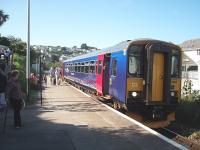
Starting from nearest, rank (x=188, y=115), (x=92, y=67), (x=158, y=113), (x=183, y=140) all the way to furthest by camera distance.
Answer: (x=183, y=140), (x=158, y=113), (x=188, y=115), (x=92, y=67)

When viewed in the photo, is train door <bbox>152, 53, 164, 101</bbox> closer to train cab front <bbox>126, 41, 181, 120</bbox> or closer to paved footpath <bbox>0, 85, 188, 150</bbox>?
train cab front <bbox>126, 41, 181, 120</bbox>

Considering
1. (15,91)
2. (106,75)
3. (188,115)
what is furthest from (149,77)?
(188,115)

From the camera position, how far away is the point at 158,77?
48.6 feet

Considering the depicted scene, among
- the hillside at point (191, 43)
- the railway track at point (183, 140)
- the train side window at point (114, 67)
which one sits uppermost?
the hillside at point (191, 43)

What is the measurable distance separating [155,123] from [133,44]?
320 cm

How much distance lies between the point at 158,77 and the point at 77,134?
16.7ft

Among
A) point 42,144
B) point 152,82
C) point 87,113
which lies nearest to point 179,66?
point 152,82

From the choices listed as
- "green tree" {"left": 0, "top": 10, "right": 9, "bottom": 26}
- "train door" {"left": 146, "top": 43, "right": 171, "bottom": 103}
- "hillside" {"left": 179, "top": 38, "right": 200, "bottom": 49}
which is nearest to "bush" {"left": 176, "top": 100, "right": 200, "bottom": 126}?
"train door" {"left": 146, "top": 43, "right": 171, "bottom": 103}

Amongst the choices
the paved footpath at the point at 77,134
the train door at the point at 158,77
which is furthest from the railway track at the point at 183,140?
the paved footpath at the point at 77,134

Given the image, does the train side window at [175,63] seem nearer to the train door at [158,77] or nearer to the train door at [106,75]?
the train door at [158,77]

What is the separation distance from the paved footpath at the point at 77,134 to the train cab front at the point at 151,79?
112cm

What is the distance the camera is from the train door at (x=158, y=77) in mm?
14641

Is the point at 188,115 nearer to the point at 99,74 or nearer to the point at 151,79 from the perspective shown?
the point at 99,74

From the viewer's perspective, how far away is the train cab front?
569 inches
